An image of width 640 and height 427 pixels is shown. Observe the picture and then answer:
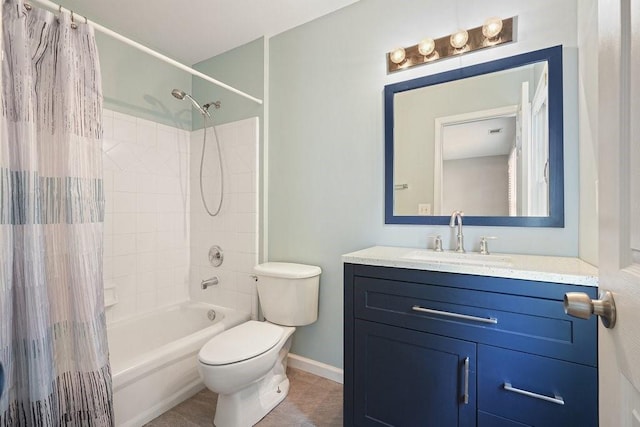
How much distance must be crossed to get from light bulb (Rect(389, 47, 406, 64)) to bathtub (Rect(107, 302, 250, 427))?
75.0 inches

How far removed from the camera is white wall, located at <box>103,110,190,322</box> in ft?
6.76

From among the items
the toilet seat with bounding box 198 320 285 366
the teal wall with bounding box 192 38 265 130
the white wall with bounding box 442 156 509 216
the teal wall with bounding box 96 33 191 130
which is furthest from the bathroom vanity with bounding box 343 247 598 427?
the teal wall with bounding box 96 33 191 130

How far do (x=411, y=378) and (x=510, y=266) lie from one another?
597mm

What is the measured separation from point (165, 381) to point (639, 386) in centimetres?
190

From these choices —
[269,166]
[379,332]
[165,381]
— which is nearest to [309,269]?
[379,332]

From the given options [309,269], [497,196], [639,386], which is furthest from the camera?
[309,269]

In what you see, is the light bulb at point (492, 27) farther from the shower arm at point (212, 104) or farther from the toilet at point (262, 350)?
the shower arm at point (212, 104)

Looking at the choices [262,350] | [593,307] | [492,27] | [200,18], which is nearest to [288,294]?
[262,350]

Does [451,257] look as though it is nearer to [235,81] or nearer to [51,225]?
[51,225]

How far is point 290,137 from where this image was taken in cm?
210

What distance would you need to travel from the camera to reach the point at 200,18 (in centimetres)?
196

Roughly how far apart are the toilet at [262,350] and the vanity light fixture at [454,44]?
135 cm

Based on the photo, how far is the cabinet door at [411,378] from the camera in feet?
3.62

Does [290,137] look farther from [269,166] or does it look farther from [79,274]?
[79,274]
